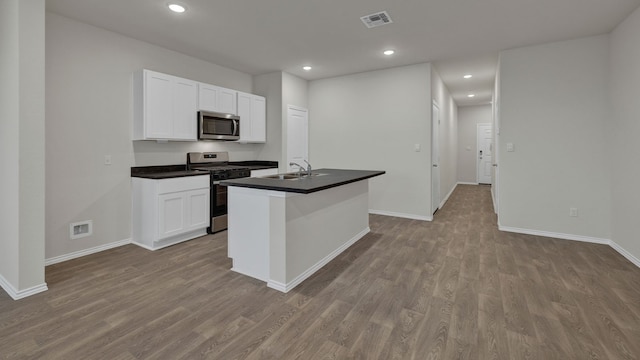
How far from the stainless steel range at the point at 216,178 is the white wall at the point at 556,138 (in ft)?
12.8

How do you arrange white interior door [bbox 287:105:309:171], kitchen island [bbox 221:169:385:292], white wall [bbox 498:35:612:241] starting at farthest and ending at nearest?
1. white interior door [bbox 287:105:309:171]
2. white wall [bbox 498:35:612:241]
3. kitchen island [bbox 221:169:385:292]

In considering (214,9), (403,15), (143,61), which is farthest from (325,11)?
(143,61)

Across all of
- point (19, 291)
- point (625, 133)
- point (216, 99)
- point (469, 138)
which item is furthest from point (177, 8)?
point (469, 138)

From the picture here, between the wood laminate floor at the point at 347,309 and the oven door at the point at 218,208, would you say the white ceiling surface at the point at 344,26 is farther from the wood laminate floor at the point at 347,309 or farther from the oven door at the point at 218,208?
the wood laminate floor at the point at 347,309

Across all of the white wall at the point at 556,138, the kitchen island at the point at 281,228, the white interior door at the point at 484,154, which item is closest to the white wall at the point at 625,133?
the white wall at the point at 556,138

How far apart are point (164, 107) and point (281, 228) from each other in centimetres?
249

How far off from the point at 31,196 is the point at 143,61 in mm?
2220

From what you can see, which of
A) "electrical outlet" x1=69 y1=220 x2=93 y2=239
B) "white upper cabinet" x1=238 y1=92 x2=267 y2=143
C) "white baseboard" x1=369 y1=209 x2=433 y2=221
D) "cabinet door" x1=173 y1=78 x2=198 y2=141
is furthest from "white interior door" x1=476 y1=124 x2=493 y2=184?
"electrical outlet" x1=69 y1=220 x2=93 y2=239

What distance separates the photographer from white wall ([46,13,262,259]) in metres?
3.20

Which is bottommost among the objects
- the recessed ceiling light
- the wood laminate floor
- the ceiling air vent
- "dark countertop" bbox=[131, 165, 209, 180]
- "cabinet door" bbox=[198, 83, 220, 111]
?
the wood laminate floor

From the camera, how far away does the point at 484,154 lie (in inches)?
386

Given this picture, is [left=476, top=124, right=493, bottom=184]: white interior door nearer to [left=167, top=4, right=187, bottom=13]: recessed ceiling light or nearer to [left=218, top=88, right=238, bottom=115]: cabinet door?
[left=218, top=88, right=238, bottom=115]: cabinet door

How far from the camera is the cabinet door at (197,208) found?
393cm

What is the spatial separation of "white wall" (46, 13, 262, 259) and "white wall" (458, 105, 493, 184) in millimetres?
9092
